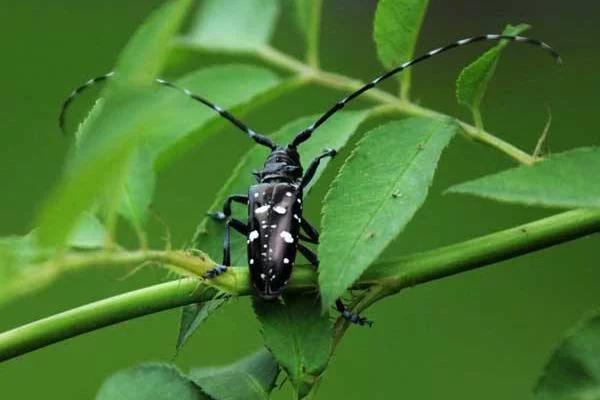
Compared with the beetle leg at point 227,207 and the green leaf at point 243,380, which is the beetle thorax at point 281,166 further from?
the green leaf at point 243,380

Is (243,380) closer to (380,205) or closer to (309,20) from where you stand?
(380,205)

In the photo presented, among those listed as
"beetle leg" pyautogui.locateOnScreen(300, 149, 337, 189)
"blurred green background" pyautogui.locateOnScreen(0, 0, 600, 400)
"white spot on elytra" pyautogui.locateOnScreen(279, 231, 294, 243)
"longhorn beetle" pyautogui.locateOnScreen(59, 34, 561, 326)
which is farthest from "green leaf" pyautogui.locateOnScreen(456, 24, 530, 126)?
"blurred green background" pyautogui.locateOnScreen(0, 0, 600, 400)

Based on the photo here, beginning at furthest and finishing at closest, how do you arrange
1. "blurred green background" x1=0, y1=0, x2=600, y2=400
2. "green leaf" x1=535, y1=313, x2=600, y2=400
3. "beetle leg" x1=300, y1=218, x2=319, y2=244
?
"blurred green background" x1=0, y1=0, x2=600, y2=400, "beetle leg" x1=300, y1=218, x2=319, y2=244, "green leaf" x1=535, y1=313, x2=600, y2=400

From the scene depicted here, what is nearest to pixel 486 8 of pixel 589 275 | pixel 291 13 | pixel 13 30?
pixel 589 275

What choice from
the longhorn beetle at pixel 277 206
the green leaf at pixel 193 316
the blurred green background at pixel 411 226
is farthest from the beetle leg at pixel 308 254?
the blurred green background at pixel 411 226

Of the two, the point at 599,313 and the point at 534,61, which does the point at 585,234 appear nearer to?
the point at 599,313

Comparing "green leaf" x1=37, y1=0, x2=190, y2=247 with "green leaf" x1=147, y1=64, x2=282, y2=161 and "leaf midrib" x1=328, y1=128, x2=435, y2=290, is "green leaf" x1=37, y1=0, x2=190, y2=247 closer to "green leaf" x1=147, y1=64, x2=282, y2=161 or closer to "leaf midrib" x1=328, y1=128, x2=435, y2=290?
"leaf midrib" x1=328, y1=128, x2=435, y2=290
